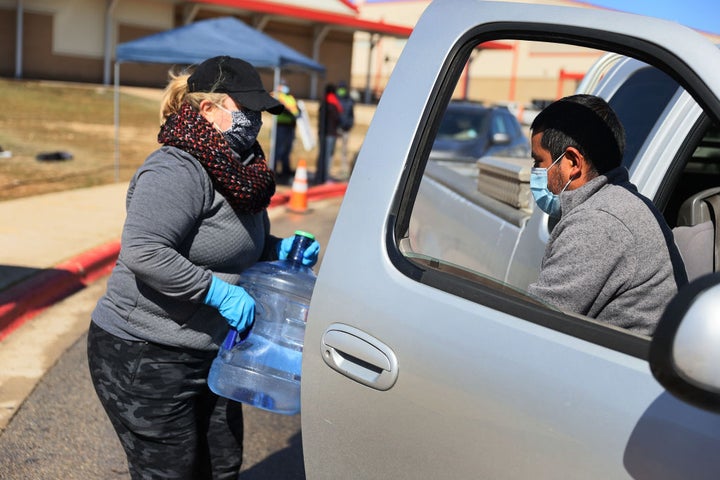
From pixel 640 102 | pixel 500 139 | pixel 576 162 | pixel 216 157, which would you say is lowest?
pixel 500 139

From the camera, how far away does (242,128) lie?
8.75 ft

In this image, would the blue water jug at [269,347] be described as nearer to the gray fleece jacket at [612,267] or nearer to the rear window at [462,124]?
the gray fleece jacket at [612,267]

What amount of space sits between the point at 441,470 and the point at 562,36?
1.11 meters

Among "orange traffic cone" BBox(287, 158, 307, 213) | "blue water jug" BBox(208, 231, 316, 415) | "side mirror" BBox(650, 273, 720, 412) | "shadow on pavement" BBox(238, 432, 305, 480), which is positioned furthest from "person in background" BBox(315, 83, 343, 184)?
"side mirror" BBox(650, 273, 720, 412)

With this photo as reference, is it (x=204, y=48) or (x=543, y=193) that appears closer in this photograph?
(x=543, y=193)

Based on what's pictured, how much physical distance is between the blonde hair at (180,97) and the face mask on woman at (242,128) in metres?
0.04

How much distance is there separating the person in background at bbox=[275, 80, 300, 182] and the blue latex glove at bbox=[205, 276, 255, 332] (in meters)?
11.9

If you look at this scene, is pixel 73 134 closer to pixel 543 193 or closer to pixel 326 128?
pixel 326 128

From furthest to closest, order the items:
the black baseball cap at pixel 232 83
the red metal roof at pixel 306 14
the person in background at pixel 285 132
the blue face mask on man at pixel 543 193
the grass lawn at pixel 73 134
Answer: the red metal roof at pixel 306 14 < the person in background at pixel 285 132 < the grass lawn at pixel 73 134 < the black baseball cap at pixel 232 83 < the blue face mask on man at pixel 543 193

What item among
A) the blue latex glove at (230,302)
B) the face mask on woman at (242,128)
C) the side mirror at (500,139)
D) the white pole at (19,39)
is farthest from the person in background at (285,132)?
the white pole at (19,39)

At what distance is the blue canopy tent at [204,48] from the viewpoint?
12469 millimetres

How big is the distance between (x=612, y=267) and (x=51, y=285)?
223 inches

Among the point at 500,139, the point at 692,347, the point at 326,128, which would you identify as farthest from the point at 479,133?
the point at 692,347

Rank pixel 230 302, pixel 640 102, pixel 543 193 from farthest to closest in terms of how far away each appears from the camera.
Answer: pixel 640 102 < pixel 230 302 < pixel 543 193
